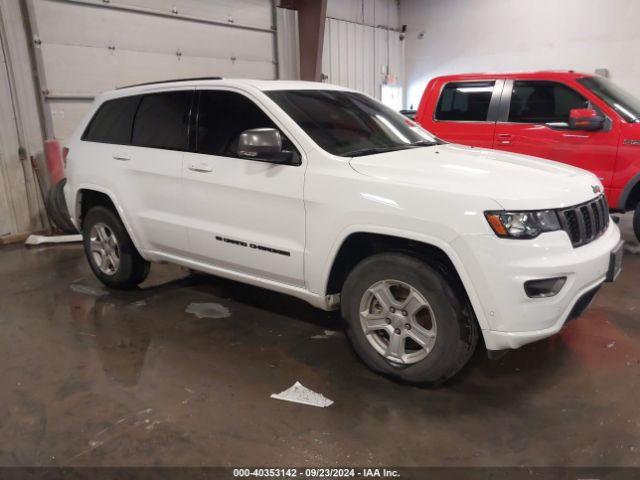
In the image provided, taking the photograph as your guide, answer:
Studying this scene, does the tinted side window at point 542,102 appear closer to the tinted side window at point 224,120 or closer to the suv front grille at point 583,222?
the suv front grille at point 583,222

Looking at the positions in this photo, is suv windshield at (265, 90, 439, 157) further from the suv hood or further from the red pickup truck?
the red pickup truck

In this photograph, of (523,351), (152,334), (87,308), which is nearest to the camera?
(523,351)

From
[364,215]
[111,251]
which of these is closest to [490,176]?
[364,215]

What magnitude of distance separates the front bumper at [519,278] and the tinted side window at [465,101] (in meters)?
4.06

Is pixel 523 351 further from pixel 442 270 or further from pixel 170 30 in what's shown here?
pixel 170 30

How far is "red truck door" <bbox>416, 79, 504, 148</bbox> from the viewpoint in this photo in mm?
6270

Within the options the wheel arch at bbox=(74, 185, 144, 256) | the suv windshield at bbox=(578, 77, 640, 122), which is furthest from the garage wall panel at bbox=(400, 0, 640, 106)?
the wheel arch at bbox=(74, 185, 144, 256)

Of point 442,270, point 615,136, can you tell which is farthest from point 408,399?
point 615,136

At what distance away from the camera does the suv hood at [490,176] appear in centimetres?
264

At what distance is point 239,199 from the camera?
11.4 ft

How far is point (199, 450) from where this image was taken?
2562 mm

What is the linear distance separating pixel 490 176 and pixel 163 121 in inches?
99.2

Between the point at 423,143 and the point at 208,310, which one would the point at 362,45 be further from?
the point at 208,310

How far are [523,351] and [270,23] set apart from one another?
8459mm
